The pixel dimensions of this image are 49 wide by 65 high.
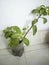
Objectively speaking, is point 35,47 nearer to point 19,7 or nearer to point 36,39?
point 36,39

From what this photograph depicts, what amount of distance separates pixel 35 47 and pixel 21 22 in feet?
1.07

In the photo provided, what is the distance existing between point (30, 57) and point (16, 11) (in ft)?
1.59

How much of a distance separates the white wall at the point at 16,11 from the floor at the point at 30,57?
0.59 ft

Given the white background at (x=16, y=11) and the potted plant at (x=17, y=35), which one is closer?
the potted plant at (x=17, y=35)

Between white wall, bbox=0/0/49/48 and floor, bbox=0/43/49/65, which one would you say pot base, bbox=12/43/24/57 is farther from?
white wall, bbox=0/0/49/48

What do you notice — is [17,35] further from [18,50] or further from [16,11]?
[16,11]

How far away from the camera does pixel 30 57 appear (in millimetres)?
1137

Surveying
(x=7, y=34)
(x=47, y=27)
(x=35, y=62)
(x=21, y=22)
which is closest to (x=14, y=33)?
(x=7, y=34)

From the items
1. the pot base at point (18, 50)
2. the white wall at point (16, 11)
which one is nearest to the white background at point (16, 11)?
the white wall at point (16, 11)

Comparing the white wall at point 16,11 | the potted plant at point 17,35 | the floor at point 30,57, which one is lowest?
the floor at point 30,57

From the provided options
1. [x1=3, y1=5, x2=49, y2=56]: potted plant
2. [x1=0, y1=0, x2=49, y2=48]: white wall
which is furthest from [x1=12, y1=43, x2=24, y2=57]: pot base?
[x1=0, y1=0, x2=49, y2=48]: white wall

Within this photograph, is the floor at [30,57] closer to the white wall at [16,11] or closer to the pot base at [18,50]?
the pot base at [18,50]

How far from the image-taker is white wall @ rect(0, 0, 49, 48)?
111 cm

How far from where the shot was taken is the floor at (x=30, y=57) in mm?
1066
